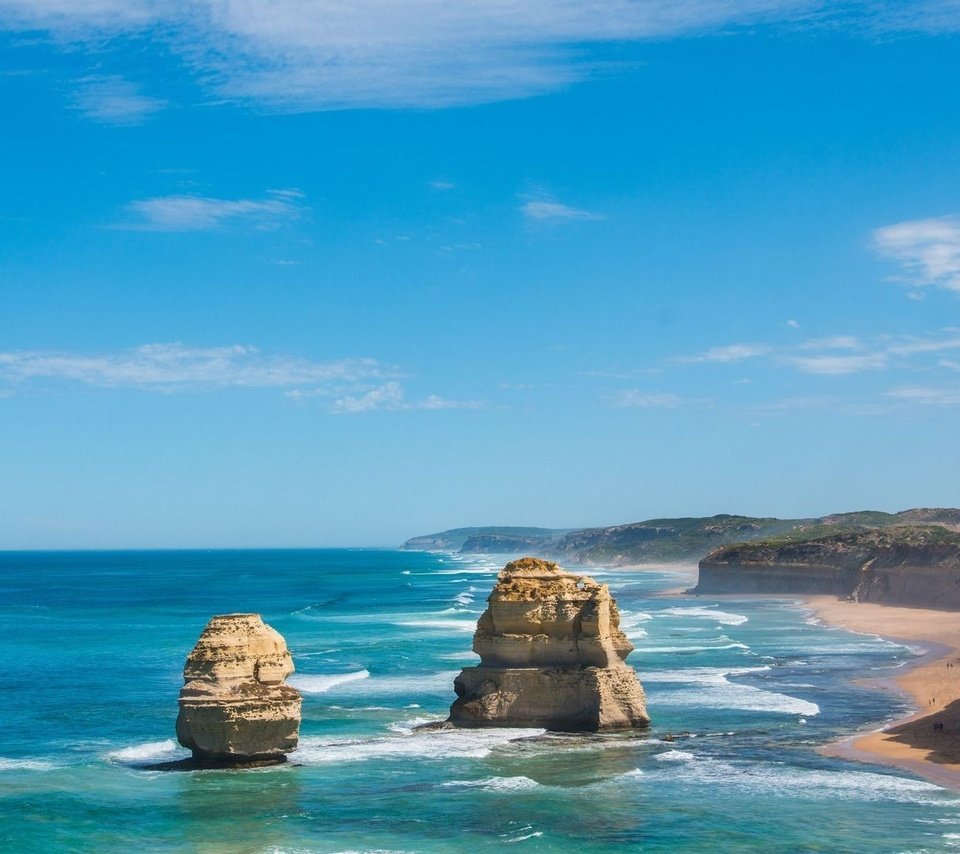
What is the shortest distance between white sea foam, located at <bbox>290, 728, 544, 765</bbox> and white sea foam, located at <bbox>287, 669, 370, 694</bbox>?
11.3m

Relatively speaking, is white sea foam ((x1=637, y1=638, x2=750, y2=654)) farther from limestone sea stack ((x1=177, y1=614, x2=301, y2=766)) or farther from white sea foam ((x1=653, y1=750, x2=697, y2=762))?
limestone sea stack ((x1=177, y1=614, x2=301, y2=766))

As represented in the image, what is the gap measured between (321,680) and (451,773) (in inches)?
808

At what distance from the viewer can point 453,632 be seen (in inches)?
2852

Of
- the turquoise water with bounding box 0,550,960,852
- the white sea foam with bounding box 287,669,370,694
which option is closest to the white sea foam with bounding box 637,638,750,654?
the turquoise water with bounding box 0,550,960,852

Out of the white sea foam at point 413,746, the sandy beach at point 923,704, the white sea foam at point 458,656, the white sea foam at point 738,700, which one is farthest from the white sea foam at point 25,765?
the white sea foam at point 458,656

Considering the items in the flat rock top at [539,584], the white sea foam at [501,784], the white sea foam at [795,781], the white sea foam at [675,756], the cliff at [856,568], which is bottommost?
the white sea foam at [795,781]

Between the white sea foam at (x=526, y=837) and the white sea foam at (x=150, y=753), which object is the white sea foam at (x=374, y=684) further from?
the white sea foam at (x=526, y=837)

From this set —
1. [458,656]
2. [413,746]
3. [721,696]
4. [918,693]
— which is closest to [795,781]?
[413,746]

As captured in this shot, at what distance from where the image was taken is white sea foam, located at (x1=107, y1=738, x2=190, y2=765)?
107 ft

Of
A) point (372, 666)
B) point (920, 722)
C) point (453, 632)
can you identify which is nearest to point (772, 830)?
point (920, 722)

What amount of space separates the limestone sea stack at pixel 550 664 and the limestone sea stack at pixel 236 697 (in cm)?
687

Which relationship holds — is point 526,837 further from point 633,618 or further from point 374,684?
point 633,618

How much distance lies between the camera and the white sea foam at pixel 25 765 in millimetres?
32188

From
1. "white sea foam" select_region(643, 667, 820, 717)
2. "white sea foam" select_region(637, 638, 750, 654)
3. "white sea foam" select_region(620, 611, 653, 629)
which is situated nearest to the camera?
"white sea foam" select_region(643, 667, 820, 717)
